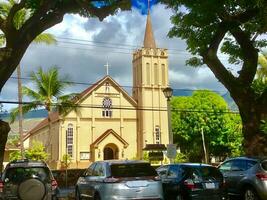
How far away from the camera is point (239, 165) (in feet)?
52.5

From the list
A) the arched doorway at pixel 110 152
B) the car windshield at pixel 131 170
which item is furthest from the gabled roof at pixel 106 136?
the car windshield at pixel 131 170

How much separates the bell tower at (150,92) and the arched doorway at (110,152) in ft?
12.1

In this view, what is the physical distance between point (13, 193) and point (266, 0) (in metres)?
9.42

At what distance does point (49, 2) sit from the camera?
13.6 metres

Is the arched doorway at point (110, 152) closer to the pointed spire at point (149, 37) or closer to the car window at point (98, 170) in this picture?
the pointed spire at point (149, 37)

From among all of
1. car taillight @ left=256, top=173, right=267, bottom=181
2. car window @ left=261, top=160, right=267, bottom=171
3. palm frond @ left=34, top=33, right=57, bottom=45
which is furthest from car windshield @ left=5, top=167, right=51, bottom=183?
palm frond @ left=34, top=33, right=57, bottom=45

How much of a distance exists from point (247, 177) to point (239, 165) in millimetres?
929

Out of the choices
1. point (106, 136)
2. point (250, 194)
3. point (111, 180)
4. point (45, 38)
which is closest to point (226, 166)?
point (250, 194)

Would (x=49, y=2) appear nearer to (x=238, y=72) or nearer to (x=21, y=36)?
(x=21, y=36)

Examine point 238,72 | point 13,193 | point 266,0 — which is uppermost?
point 266,0

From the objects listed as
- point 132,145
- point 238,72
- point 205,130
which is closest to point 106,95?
point 132,145

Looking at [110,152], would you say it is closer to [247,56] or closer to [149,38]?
[149,38]

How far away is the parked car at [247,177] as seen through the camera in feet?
47.5

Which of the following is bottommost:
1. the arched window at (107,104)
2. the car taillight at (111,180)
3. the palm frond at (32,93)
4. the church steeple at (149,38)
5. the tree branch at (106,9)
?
the car taillight at (111,180)
